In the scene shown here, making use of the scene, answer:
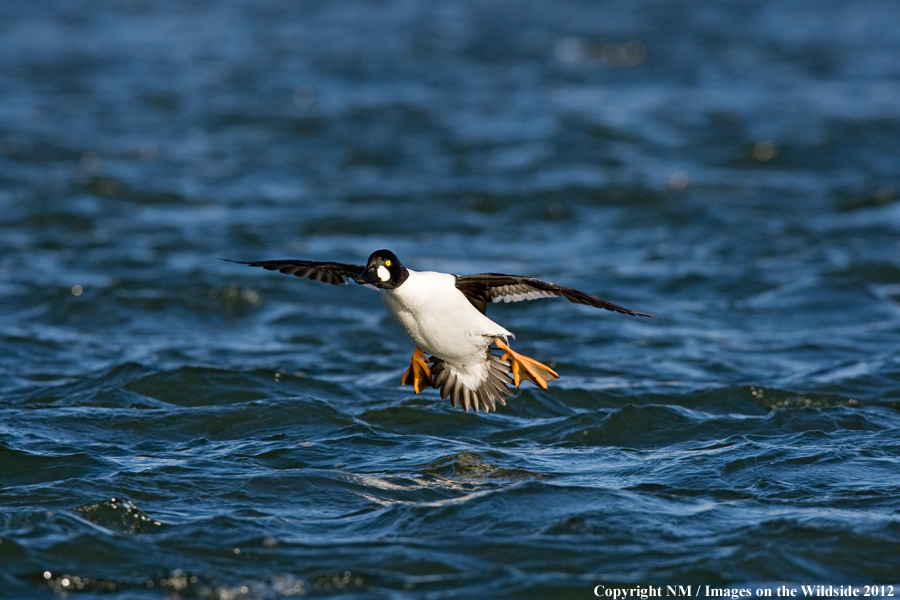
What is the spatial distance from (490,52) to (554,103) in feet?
13.1

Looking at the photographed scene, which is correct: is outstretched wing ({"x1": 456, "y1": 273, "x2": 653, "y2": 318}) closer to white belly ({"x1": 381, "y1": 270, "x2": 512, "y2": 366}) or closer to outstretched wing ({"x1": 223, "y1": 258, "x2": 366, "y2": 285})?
white belly ({"x1": 381, "y1": 270, "x2": 512, "y2": 366})

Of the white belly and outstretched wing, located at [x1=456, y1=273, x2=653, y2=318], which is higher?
outstretched wing, located at [x1=456, y1=273, x2=653, y2=318]

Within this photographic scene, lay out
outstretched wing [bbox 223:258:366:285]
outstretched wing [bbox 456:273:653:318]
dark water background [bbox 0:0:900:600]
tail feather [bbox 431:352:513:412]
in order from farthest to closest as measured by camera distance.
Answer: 1. tail feather [bbox 431:352:513:412]
2. outstretched wing [bbox 223:258:366:285]
3. outstretched wing [bbox 456:273:653:318]
4. dark water background [bbox 0:0:900:600]

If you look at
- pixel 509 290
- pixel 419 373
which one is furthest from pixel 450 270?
pixel 509 290

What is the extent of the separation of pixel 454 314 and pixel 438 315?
0.37 feet

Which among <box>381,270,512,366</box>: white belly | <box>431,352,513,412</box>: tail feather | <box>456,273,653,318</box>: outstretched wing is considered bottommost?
<box>431,352,513,412</box>: tail feather

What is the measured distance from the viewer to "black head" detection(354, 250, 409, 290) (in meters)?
6.40

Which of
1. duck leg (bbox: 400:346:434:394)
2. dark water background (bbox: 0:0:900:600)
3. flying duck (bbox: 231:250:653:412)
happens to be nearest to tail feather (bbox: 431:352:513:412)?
flying duck (bbox: 231:250:653:412)

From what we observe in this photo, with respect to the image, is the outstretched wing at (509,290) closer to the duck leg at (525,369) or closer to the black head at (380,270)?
the duck leg at (525,369)

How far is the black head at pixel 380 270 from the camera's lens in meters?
6.40

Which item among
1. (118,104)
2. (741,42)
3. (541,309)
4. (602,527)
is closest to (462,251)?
(541,309)

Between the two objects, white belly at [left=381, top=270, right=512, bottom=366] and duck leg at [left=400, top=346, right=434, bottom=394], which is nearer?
white belly at [left=381, top=270, right=512, bottom=366]

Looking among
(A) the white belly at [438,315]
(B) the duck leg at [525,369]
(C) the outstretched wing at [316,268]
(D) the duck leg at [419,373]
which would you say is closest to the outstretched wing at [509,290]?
(A) the white belly at [438,315]

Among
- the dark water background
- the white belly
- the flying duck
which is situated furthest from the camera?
the white belly
